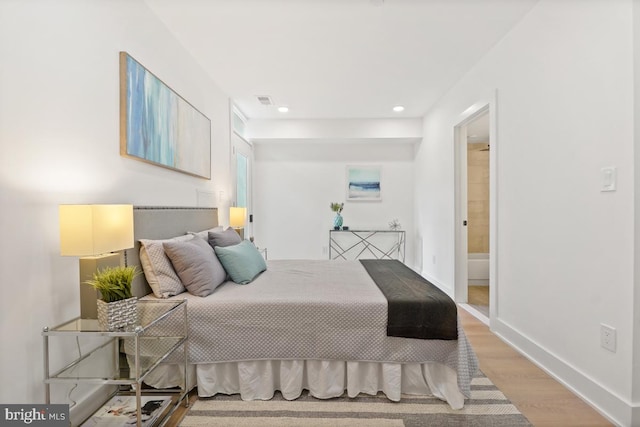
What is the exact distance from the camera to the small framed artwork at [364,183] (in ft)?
18.0

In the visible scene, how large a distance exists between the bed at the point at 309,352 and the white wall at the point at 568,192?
72 cm

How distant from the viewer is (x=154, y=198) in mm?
2305

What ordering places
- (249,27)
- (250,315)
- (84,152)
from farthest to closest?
1. (249,27)
2. (250,315)
3. (84,152)

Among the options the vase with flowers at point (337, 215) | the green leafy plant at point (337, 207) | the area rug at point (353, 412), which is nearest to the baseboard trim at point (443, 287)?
the vase with flowers at point (337, 215)

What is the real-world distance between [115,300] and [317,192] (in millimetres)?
4216

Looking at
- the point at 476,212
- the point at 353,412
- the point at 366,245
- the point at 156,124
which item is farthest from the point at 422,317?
the point at 476,212

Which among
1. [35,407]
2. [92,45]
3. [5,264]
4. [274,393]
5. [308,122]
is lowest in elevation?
[274,393]

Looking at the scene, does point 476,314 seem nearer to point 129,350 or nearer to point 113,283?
point 129,350

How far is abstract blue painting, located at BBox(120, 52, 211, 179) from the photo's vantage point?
1960 mm

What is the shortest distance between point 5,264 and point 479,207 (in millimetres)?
5573

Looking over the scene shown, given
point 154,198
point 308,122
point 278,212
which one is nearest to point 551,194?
point 154,198

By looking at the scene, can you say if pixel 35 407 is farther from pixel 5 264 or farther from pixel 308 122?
pixel 308 122

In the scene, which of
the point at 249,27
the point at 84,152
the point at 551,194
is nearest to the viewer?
the point at 84,152

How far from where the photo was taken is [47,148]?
1451 mm
